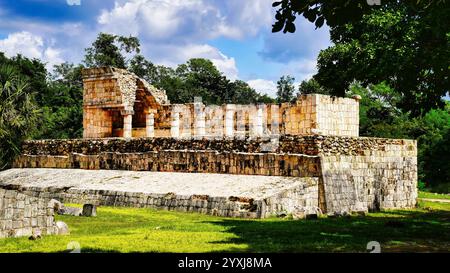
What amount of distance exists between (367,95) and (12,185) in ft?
91.0

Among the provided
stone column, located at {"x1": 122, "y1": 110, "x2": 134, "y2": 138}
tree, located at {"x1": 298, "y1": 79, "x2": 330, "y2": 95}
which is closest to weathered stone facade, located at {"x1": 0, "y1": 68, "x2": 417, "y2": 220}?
stone column, located at {"x1": 122, "y1": 110, "x2": 134, "y2": 138}

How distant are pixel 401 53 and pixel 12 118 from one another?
59.5ft

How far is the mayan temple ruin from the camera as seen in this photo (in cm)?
1612

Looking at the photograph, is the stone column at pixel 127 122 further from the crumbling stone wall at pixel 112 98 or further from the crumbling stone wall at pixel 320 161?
the crumbling stone wall at pixel 320 161

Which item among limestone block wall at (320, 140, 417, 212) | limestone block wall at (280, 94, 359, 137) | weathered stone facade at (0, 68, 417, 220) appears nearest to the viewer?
weathered stone facade at (0, 68, 417, 220)

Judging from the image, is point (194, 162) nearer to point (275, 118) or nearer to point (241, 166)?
point (241, 166)

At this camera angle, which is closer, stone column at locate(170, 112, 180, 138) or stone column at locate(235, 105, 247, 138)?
stone column at locate(235, 105, 247, 138)

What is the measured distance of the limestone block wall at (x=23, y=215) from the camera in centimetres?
1003

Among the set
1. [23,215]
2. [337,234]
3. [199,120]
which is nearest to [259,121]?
[199,120]

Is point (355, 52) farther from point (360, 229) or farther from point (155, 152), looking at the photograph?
point (360, 229)

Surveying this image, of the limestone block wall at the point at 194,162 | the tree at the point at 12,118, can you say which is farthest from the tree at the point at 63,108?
the limestone block wall at the point at 194,162

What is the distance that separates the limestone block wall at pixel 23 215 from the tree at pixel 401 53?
6128mm

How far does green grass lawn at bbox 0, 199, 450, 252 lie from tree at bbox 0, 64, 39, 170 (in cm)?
1520

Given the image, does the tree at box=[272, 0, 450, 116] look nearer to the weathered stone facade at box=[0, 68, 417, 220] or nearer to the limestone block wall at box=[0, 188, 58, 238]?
the weathered stone facade at box=[0, 68, 417, 220]
